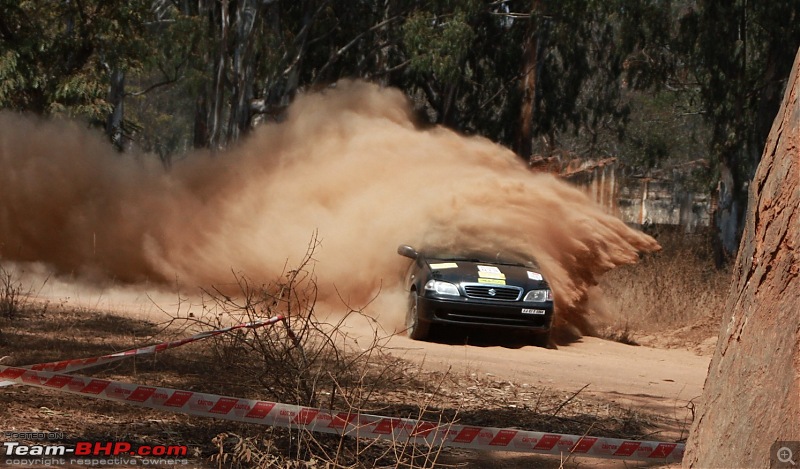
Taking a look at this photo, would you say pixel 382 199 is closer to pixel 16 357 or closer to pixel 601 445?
pixel 16 357

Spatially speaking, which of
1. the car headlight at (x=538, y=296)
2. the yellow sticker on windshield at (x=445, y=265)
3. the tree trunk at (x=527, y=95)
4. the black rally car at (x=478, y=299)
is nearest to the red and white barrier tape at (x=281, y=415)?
the black rally car at (x=478, y=299)

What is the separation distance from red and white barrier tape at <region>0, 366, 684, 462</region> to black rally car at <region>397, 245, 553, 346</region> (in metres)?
6.41

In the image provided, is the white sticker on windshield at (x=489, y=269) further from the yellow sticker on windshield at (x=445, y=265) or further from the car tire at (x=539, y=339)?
the car tire at (x=539, y=339)

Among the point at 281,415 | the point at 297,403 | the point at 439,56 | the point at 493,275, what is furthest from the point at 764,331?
the point at 439,56

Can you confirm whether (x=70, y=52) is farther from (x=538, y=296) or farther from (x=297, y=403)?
(x=297, y=403)

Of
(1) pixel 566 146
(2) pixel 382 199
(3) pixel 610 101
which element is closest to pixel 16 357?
(2) pixel 382 199

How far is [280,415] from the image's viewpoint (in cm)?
573

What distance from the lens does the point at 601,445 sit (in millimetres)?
6227

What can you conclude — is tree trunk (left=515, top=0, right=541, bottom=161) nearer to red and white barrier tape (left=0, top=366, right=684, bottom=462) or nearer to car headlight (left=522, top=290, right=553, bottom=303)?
car headlight (left=522, top=290, right=553, bottom=303)

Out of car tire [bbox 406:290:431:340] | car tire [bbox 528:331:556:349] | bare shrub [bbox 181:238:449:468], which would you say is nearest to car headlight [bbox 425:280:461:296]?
car tire [bbox 406:290:431:340]

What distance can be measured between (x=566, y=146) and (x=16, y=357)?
4579 centimetres

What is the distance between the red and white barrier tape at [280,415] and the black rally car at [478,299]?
6.41 metres

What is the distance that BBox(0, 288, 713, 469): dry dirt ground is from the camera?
20.4 feet

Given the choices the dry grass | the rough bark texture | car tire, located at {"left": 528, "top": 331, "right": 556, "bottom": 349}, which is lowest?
A: the dry grass
